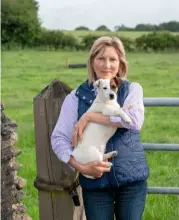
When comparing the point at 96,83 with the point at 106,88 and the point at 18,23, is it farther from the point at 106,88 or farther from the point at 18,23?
the point at 18,23

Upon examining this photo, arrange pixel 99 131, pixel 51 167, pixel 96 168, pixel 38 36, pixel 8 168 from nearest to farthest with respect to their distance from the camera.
A: pixel 96 168
pixel 99 131
pixel 8 168
pixel 51 167
pixel 38 36

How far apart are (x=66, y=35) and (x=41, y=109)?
153 feet

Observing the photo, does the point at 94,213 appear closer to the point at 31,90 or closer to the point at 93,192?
the point at 93,192

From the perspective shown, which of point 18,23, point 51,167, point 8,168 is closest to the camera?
point 8,168

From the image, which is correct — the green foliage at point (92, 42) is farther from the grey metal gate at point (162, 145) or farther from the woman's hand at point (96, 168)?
the woman's hand at point (96, 168)

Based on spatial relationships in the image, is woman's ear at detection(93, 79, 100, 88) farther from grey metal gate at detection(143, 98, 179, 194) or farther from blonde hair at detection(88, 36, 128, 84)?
grey metal gate at detection(143, 98, 179, 194)

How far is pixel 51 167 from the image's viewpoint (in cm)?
368

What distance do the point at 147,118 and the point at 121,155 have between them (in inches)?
366

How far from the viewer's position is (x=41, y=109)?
11.8 feet

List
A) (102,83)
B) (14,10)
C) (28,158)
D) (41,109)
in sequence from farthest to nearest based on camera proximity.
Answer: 1. (14,10)
2. (28,158)
3. (41,109)
4. (102,83)

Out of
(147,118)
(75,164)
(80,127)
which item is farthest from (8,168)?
(147,118)

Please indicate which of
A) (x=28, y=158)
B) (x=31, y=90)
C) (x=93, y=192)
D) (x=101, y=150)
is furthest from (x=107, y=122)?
(x=31, y=90)

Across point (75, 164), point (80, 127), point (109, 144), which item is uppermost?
point (80, 127)

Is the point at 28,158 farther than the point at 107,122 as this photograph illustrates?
Yes
